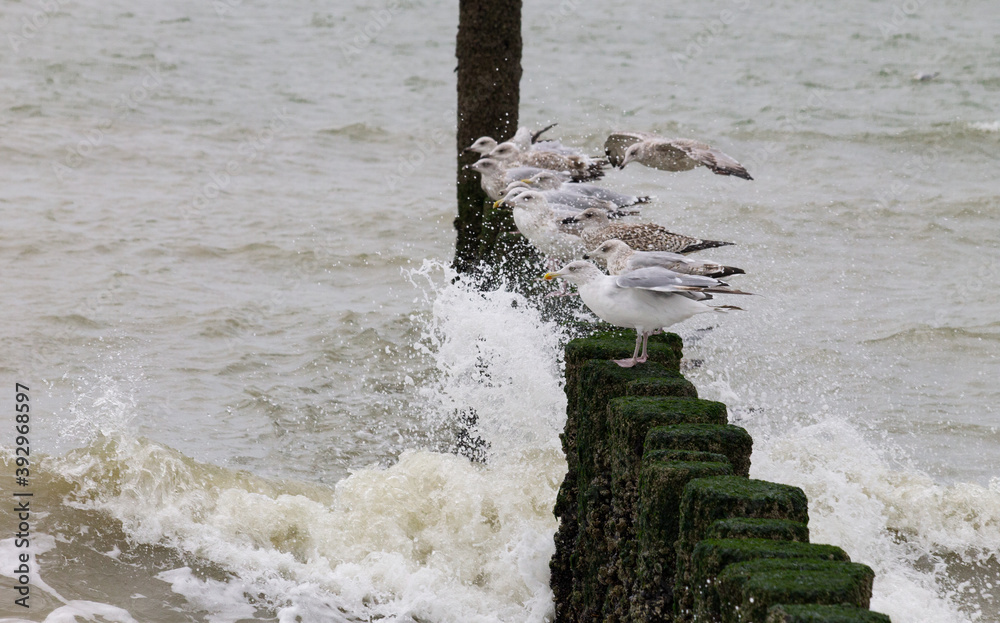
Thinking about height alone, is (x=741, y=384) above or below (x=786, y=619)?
below

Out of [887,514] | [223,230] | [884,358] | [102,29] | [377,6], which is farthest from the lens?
[377,6]

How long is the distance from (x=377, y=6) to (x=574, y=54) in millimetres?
6436

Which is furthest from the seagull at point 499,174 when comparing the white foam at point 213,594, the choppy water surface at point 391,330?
the white foam at point 213,594

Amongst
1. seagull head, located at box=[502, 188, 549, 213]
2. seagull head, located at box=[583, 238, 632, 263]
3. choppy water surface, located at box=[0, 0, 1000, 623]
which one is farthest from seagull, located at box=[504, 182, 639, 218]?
seagull head, located at box=[583, 238, 632, 263]

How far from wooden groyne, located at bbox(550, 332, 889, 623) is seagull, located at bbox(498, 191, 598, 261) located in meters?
1.49

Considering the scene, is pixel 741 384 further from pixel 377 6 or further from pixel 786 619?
pixel 377 6

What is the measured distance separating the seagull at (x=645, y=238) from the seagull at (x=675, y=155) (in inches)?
38.4

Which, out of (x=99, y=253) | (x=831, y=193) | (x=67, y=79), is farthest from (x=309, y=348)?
(x=67, y=79)

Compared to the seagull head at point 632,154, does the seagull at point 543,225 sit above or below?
below

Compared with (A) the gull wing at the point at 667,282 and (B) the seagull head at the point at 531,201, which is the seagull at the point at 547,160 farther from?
(A) the gull wing at the point at 667,282

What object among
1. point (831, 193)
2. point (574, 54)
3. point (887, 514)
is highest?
point (574, 54)

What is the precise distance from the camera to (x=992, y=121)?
19547 millimetres

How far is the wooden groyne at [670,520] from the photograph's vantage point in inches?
127

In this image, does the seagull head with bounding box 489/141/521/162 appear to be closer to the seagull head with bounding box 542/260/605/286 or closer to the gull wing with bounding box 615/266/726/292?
the seagull head with bounding box 542/260/605/286
